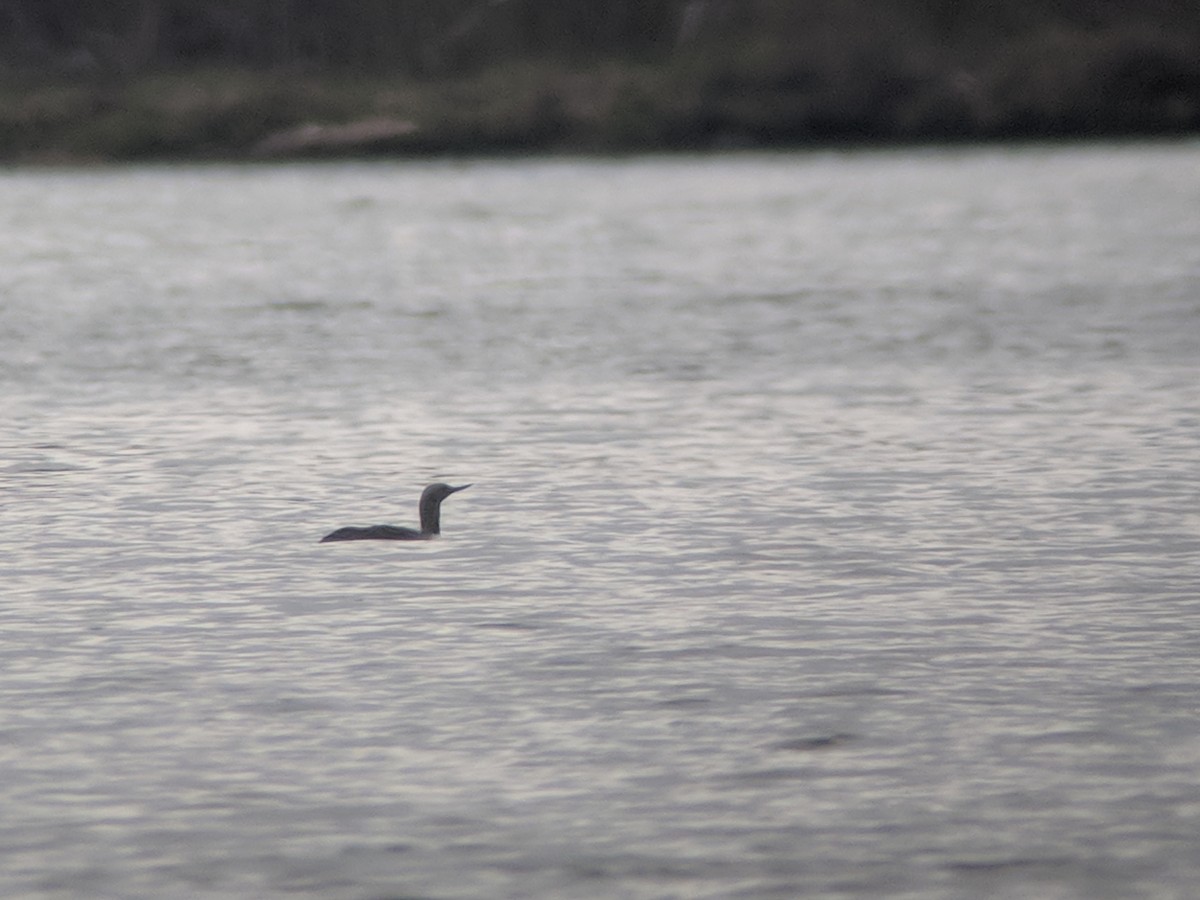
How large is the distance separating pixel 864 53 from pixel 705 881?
55.3 metres

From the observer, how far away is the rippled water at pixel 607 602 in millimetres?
6902

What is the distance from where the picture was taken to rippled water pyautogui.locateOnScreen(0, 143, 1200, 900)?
6.90 meters

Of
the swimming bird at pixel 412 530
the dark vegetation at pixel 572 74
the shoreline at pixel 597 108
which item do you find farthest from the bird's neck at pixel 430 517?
the dark vegetation at pixel 572 74

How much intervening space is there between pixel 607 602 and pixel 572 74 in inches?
2018

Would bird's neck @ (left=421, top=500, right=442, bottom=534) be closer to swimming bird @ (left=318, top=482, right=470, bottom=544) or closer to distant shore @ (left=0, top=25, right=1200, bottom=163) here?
swimming bird @ (left=318, top=482, right=470, bottom=544)

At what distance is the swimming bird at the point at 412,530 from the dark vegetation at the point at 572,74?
45.2 m

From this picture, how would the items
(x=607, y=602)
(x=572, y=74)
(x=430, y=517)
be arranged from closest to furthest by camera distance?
(x=607, y=602), (x=430, y=517), (x=572, y=74)

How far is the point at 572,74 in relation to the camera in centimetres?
6034

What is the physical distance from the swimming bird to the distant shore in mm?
45121

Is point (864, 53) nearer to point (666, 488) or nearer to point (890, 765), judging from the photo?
point (666, 488)

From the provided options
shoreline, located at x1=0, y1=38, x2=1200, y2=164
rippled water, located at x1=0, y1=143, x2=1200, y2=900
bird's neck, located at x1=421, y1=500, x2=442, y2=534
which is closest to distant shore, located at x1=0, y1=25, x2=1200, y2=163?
shoreline, located at x1=0, y1=38, x2=1200, y2=164

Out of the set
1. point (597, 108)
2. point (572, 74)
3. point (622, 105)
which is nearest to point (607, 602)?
point (597, 108)

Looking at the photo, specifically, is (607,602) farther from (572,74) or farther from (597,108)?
(572,74)

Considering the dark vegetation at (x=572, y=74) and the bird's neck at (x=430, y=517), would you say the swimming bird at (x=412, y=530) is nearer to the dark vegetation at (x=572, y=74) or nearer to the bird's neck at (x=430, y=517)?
Result: the bird's neck at (x=430, y=517)
